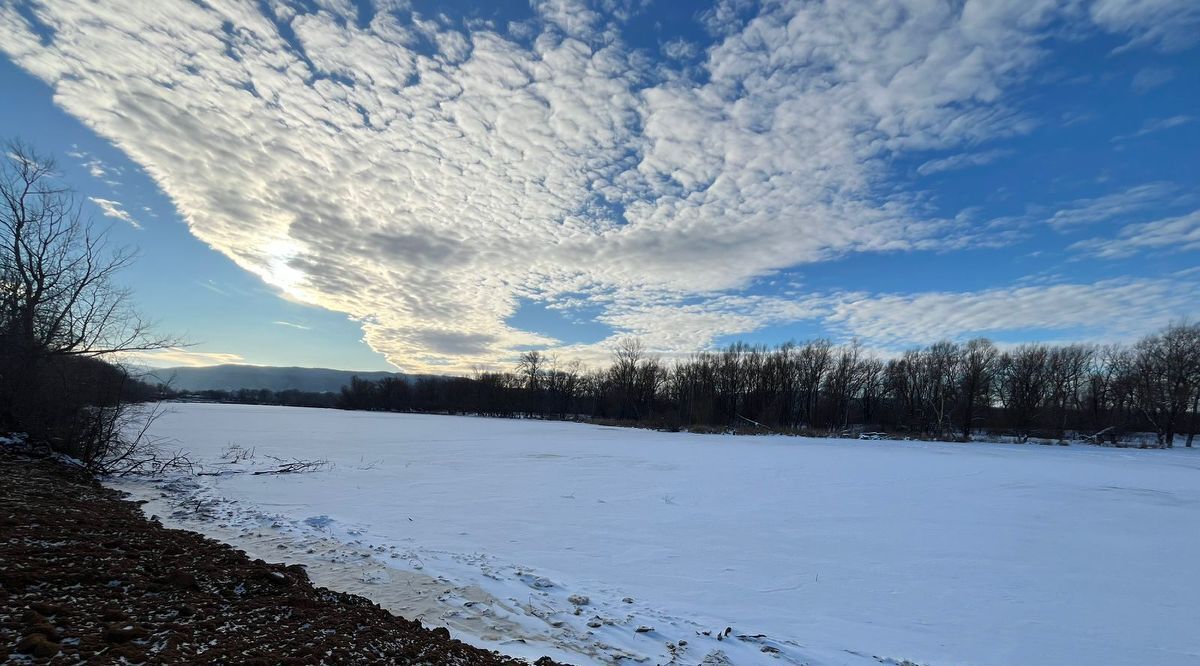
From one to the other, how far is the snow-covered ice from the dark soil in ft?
2.50

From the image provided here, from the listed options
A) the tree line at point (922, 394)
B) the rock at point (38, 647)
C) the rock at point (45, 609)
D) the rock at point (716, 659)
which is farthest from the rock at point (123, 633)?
the tree line at point (922, 394)

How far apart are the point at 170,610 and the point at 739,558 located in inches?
257

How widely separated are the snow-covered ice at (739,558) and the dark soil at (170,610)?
2.50 feet

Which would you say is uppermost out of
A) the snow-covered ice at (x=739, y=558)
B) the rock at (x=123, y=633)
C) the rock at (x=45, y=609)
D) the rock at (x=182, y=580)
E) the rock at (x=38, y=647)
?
the rock at (x=38, y=647)

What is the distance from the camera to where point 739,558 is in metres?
7.59

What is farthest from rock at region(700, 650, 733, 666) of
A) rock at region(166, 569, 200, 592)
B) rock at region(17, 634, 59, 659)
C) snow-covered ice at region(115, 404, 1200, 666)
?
rock at region(166, 569, 200, 592)

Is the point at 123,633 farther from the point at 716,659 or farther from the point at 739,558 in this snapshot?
the point at 739,558

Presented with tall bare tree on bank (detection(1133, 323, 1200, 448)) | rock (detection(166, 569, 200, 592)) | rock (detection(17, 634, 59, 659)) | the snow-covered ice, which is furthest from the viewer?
tall bare tree on bank (detection(1133, 323, 1200, 448))

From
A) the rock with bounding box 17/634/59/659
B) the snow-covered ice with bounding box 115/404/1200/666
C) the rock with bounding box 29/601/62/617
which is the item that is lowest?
the snow-covered ice with bounding box 115/404/1200/666

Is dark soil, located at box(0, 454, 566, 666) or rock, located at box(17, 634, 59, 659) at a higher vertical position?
rock, located at box(17, 634, 59, 659)

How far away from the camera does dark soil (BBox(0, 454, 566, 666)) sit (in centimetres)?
317

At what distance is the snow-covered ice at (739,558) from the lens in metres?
5.05

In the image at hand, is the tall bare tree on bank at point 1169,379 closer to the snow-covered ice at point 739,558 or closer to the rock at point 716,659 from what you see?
the snow-covered ice at point 739,558

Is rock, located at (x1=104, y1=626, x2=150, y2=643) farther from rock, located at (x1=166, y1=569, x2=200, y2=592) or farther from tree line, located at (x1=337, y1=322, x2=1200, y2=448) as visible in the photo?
tree line, located at (x1=337, y1=322, x2=1200, y2=448)
